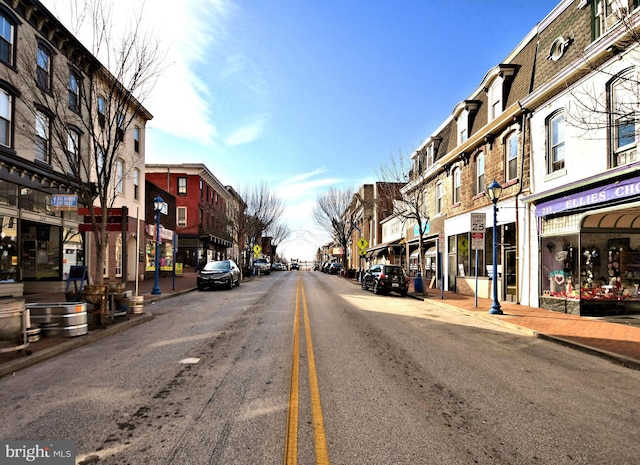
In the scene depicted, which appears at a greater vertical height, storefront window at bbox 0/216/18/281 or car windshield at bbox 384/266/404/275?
storefront window at bbox 0/216/18/281

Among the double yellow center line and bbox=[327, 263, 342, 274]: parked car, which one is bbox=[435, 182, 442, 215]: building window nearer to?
the double yellow center line

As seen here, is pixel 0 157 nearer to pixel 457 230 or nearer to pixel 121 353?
pixel 121 353

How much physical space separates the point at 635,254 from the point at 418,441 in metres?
12.2

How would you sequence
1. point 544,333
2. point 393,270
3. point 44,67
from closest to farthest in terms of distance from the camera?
point 544,333
point 44,67
point 393,270

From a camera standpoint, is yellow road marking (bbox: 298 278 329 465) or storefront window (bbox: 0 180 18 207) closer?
yellow road marking (bbox: 298 278 329 465)

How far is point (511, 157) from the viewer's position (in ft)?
55.4

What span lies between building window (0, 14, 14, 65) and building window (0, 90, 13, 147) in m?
1.26

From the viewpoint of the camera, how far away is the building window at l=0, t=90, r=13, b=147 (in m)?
15.1

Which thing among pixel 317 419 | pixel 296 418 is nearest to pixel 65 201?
pixel 296 418

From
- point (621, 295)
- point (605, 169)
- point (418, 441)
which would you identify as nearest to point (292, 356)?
point (418, 441)

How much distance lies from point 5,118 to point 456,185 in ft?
65.0

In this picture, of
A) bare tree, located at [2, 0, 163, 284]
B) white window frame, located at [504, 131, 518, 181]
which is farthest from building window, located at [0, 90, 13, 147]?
white window frame, located at [504, 131, 518, 181]

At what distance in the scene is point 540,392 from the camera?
5531 millimetres

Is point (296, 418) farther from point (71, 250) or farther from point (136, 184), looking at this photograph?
point (136, 184)
